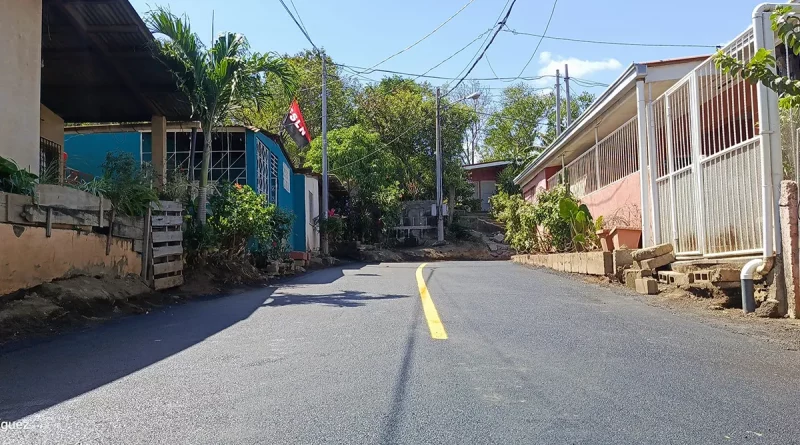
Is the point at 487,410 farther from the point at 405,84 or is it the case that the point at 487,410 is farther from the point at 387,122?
the point at 405,84

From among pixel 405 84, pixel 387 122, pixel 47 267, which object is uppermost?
pixel 405 84

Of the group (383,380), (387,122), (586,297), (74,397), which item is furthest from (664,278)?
(387,122)

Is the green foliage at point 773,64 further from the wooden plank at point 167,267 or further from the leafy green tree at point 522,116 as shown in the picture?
the leafy green tree at point 522,116

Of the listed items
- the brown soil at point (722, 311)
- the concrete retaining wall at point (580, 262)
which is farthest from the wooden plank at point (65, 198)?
the concrete retaining wall at point (580, 262)

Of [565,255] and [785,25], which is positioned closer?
[785,25]

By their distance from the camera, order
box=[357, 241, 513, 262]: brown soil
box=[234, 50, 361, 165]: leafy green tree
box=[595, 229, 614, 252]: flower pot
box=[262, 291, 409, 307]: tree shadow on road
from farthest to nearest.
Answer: box=[234, 50, 361, 165]: leafy green tree, box=[357, 241, 513, 262]: brown soil, box=[595, 229, 614, 252]: flower pot, box=[262, 291, 409, 307]: tree shadow on road

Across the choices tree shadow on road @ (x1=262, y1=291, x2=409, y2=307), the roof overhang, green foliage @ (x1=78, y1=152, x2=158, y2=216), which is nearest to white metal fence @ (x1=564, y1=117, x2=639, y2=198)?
tree shadow on road @ (x1=262, y1=291, x2=409, y2=307)

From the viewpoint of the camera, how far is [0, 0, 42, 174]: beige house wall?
9.00 m

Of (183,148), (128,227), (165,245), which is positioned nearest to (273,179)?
(183,148)

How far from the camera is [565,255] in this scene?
51.6 feet

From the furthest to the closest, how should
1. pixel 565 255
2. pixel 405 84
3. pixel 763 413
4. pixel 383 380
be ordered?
pixel 405 84 → pixel 565 255 → pixel 383 380 → pixel 763 413

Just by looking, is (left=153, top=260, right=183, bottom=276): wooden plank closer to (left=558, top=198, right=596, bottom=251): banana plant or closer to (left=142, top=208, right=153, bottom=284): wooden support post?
(left=142, top=208, right=153, bottom=284): wooden support post

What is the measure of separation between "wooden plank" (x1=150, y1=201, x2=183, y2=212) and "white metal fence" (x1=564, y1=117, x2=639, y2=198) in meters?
9.29

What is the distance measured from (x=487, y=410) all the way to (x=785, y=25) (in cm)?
423
